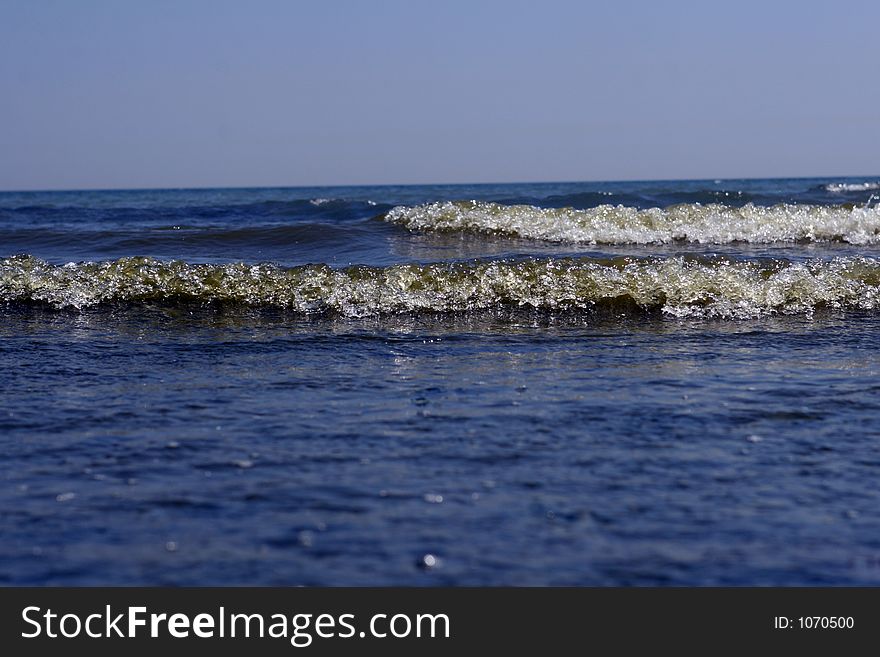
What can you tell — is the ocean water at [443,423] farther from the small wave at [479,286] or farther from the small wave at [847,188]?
the small wave at [847,188]

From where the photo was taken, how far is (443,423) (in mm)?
4176

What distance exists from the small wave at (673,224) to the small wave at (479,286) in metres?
4.12

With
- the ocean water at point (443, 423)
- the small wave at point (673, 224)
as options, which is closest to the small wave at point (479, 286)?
the ocean water at point (443, 423)

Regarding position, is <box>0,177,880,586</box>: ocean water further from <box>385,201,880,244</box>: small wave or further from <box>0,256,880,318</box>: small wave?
<box>385,201,880,244</box>: small wave

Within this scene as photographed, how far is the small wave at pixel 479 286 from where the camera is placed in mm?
7504

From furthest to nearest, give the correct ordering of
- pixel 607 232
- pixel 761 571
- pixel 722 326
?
pixel 607 232, pixel 722 326, pixel 761 571

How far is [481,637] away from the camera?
253 cm

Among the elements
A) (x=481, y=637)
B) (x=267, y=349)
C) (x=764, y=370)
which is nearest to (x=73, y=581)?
(x=481, y=637)

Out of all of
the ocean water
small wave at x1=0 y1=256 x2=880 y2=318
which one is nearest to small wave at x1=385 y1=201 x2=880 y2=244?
the ocean water

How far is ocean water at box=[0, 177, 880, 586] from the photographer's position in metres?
2.82

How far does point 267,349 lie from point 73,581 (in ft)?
11.0

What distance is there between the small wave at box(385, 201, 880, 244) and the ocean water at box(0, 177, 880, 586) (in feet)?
12.5

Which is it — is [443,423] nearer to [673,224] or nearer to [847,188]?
[673,224]

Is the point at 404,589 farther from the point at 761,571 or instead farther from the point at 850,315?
the point at 850,315
